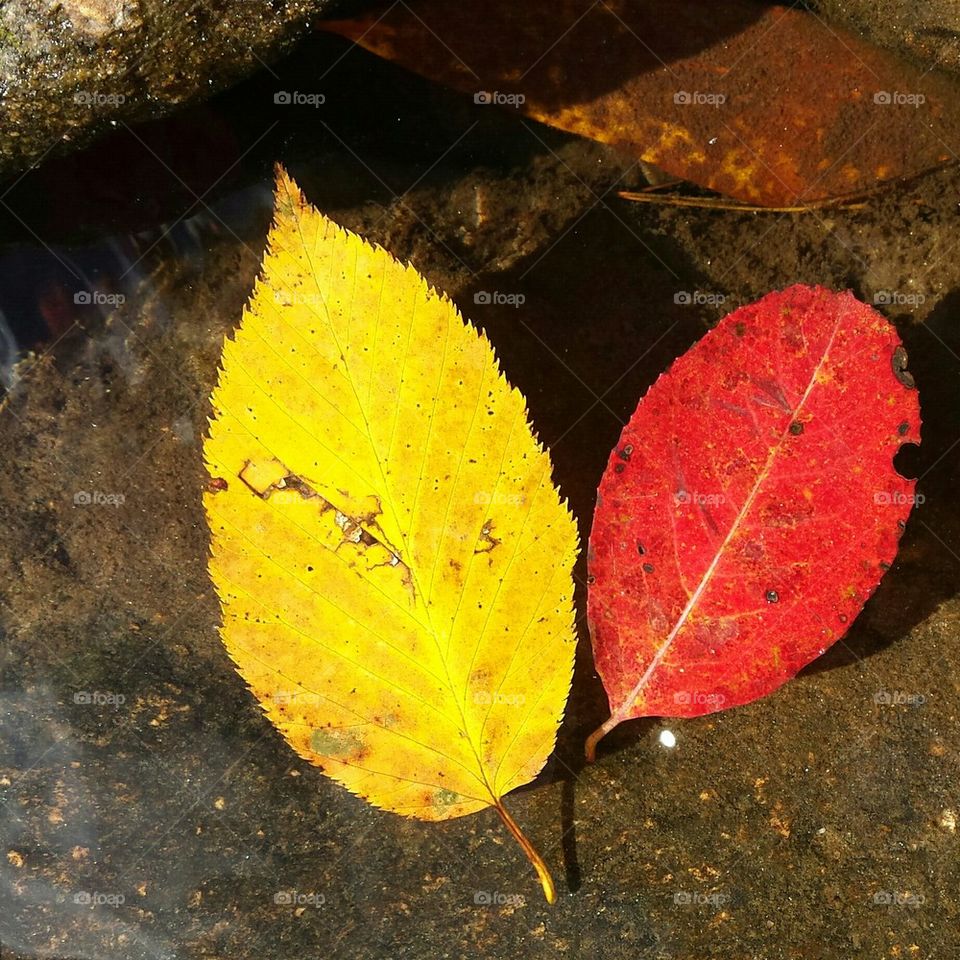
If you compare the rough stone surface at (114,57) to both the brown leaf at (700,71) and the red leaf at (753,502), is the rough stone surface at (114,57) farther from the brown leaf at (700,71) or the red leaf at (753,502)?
the red leaf at (753,502)

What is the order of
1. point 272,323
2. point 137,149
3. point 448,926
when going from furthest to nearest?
point 137,149 < point 448,926 < point 272,323

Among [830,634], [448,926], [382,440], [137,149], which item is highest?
[137,149]

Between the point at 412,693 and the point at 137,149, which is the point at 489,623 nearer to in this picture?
the point at 412,693

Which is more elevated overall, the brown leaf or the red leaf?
the brown leaf

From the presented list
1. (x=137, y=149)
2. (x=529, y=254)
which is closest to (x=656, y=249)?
(x=529, y=254)

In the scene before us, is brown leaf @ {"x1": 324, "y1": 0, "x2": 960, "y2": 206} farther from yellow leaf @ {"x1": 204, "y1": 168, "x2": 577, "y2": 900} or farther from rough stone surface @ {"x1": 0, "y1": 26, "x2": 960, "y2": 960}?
yellow leaf @ {"x1": 204, "y1": 168, "x2": 577, "y2": 900}

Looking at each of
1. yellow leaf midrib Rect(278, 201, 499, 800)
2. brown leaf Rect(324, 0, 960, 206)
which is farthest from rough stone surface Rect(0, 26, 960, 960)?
yellow leaf midrib Rect(278, 201, 499, 800)

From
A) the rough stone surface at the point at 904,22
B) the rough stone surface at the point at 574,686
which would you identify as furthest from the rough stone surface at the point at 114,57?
the rough stone surface at the point at 904,22

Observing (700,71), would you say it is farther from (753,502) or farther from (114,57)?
(114,57)
